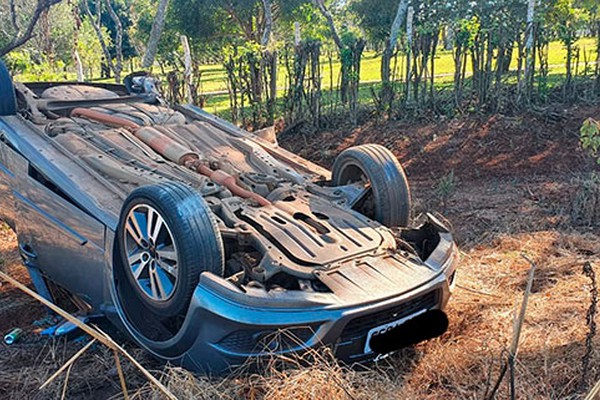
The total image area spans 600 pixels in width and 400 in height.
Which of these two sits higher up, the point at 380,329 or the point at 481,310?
the point at 380,329

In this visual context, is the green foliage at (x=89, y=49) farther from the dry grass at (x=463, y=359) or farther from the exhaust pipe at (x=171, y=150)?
the dry grass at (x=463, y=359)

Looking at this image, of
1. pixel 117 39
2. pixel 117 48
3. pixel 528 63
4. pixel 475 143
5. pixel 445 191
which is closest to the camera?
pixel 445 191

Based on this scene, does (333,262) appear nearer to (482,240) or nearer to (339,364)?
(339,364)

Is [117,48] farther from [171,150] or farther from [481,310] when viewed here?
[481,310]

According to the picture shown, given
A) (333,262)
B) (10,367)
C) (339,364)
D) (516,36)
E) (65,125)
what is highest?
(516,36)

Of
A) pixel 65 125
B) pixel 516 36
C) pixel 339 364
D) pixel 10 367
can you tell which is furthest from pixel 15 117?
pixel 516 36

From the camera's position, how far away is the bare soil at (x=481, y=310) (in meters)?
2.72

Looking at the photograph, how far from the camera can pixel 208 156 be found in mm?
4527

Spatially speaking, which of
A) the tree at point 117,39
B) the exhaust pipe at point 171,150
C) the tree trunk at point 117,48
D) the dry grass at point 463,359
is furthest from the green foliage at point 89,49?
the dry grass at point 463,359

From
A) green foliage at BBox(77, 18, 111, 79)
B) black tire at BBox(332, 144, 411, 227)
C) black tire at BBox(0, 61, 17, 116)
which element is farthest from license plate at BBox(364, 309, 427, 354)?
green foliage at BBox(77, 18, 111, 79)

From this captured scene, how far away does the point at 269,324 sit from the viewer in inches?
107

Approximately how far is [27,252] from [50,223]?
54cm

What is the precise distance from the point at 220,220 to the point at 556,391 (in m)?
1.98

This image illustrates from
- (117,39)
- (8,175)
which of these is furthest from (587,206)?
(117,39)
